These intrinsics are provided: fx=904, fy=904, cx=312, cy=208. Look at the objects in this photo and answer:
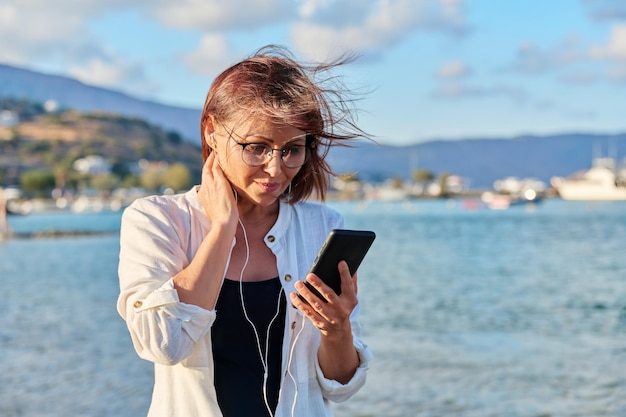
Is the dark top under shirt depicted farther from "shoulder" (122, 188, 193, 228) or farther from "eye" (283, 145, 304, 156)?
"eye" (283, 145, 304, 156)

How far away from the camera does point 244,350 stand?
2.13 m

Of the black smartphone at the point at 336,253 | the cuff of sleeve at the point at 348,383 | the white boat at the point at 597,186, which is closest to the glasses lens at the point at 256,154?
the black smartphone at the point at 336,253

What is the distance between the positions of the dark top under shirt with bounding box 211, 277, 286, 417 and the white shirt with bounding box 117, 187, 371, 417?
0.03 m

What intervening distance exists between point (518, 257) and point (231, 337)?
1364 inches

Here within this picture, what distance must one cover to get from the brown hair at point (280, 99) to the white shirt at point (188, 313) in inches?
7.7

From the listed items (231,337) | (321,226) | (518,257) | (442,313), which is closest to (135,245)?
(231,337)

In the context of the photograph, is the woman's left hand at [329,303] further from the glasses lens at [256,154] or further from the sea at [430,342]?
the sea at [430,342]

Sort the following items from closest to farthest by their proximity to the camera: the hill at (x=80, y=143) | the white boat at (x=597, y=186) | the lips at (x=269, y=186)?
the lips at (x=269, y=186), the hill at (x=80, y=143), the white boat at (x=597, y=186)

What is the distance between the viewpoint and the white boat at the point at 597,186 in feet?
452

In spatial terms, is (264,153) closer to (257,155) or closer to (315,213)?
(257,155)

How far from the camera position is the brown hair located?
209cm

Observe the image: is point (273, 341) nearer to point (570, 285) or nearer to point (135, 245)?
point (135, 245)

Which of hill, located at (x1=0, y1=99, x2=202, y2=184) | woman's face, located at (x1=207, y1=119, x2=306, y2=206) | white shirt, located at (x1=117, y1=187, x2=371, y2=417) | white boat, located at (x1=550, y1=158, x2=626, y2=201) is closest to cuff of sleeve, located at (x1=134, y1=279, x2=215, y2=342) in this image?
white shirt, located at (x1=117, y1=187, x2=371, y2=417)

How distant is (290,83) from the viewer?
2127mm
